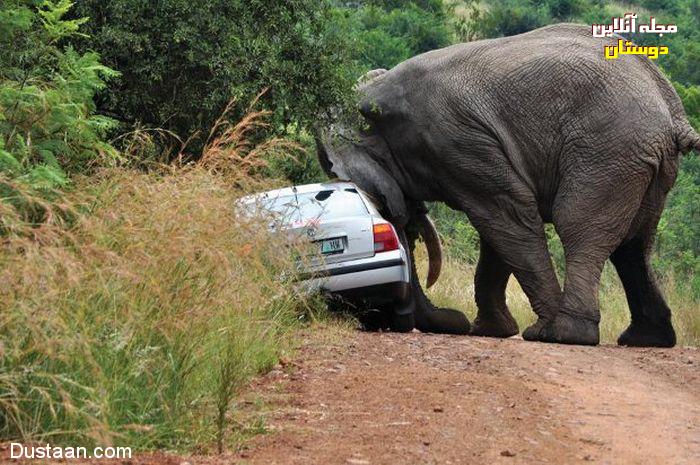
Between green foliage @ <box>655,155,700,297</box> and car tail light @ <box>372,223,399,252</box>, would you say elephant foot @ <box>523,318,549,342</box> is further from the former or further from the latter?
green foliage @ <box>655,155,700,297</box>

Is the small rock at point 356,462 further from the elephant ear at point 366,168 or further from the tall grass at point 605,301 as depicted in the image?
the tall grass at point 605,301

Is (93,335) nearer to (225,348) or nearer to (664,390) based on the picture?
(225,348)

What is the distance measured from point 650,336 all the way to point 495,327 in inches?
90.2

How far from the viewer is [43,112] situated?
10703mm

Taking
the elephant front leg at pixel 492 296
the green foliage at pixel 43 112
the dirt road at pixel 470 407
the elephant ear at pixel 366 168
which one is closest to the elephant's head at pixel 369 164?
the elephant ear at pixel 366 168

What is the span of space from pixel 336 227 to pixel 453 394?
5381mm

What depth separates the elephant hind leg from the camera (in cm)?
1734

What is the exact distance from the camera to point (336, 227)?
50.1 feet

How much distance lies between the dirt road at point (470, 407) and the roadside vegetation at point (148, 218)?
41cm

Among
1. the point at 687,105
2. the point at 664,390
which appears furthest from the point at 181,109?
the point at 687,105

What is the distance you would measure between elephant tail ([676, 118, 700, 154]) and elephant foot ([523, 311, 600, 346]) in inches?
85.0

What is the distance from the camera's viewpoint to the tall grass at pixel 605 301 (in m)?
19.6

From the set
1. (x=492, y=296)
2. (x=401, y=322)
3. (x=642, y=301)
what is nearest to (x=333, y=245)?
(x=401, y=322)

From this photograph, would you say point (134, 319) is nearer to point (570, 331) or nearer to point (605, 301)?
point (570, 331)
